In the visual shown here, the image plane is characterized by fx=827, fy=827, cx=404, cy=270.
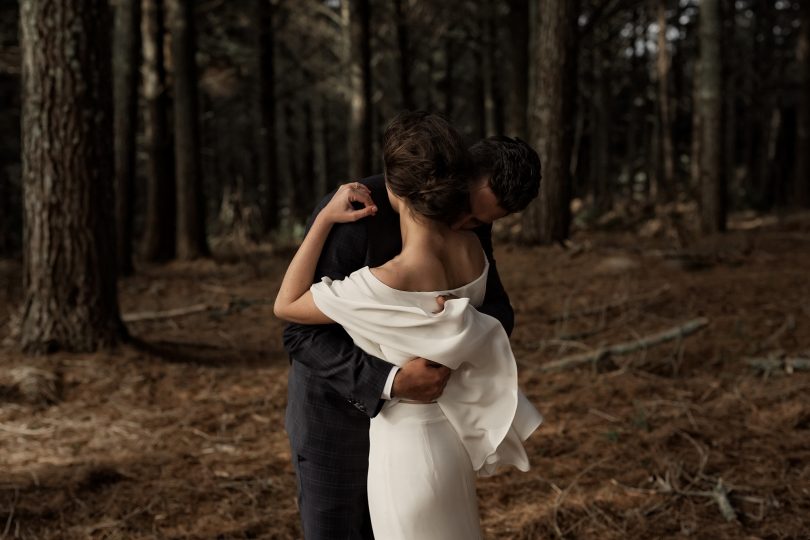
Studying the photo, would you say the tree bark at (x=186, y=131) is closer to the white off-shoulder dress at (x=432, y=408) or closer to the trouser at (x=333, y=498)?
the trouser at (x=333, y=498)

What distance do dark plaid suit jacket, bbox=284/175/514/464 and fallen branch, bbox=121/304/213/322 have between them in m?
6.53

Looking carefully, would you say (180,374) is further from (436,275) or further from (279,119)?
(279,119)

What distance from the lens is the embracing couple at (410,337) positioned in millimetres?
2465

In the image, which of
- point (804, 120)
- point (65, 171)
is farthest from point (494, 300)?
point (804, 120)

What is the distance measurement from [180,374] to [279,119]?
97.1ft

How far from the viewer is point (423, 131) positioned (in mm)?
2371

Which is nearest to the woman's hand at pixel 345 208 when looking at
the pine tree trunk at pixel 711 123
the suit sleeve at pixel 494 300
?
the suit sleeve at pixel 494 300

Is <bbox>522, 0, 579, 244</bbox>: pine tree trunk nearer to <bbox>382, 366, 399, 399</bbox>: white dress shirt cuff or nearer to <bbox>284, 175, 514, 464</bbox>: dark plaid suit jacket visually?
<bbox>284, 175, 514, 464</bbox>: dark plaid suit jacket

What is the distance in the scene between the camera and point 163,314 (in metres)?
9.34

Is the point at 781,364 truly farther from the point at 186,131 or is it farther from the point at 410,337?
the point at 186,131

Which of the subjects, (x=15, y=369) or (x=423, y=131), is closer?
(x=423, y=131)

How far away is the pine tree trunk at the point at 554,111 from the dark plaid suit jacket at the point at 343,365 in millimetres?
8901

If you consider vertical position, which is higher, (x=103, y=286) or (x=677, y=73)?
(x=677, y=73)

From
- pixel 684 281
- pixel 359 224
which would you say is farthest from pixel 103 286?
pixel 684 281
